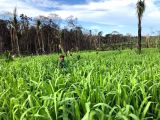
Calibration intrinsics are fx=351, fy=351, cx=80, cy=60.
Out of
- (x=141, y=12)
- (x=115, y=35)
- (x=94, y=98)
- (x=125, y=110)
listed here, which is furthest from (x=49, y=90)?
(x=115, y=35)

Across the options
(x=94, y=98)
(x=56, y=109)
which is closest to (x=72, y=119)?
(x=56, y=109)

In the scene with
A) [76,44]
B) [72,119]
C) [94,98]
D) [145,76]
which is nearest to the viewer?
[72,119]

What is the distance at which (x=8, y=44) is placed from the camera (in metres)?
68.3

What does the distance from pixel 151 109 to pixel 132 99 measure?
26 centimetres

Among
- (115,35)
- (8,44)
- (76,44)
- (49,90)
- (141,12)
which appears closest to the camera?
(49,90)

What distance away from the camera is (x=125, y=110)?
3.21 m

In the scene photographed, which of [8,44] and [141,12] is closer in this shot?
[141,12]

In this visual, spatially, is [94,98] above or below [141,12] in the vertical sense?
below

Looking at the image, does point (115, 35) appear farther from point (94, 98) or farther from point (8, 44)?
point (94, 98)

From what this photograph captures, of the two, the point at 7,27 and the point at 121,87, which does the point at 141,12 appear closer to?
the point at 121,87

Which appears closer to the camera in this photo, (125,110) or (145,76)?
(125,110)

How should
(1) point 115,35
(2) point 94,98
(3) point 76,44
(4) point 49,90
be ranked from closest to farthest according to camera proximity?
(2) point 94,98 → (4) point 49,90 → (3) point 76,44 → (1) point 115,35

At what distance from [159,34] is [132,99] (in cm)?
6975

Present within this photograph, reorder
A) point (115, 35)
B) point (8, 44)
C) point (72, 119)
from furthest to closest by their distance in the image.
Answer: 1. point (115, 35)
2. point (8, 44)
3. point (72, 119)
